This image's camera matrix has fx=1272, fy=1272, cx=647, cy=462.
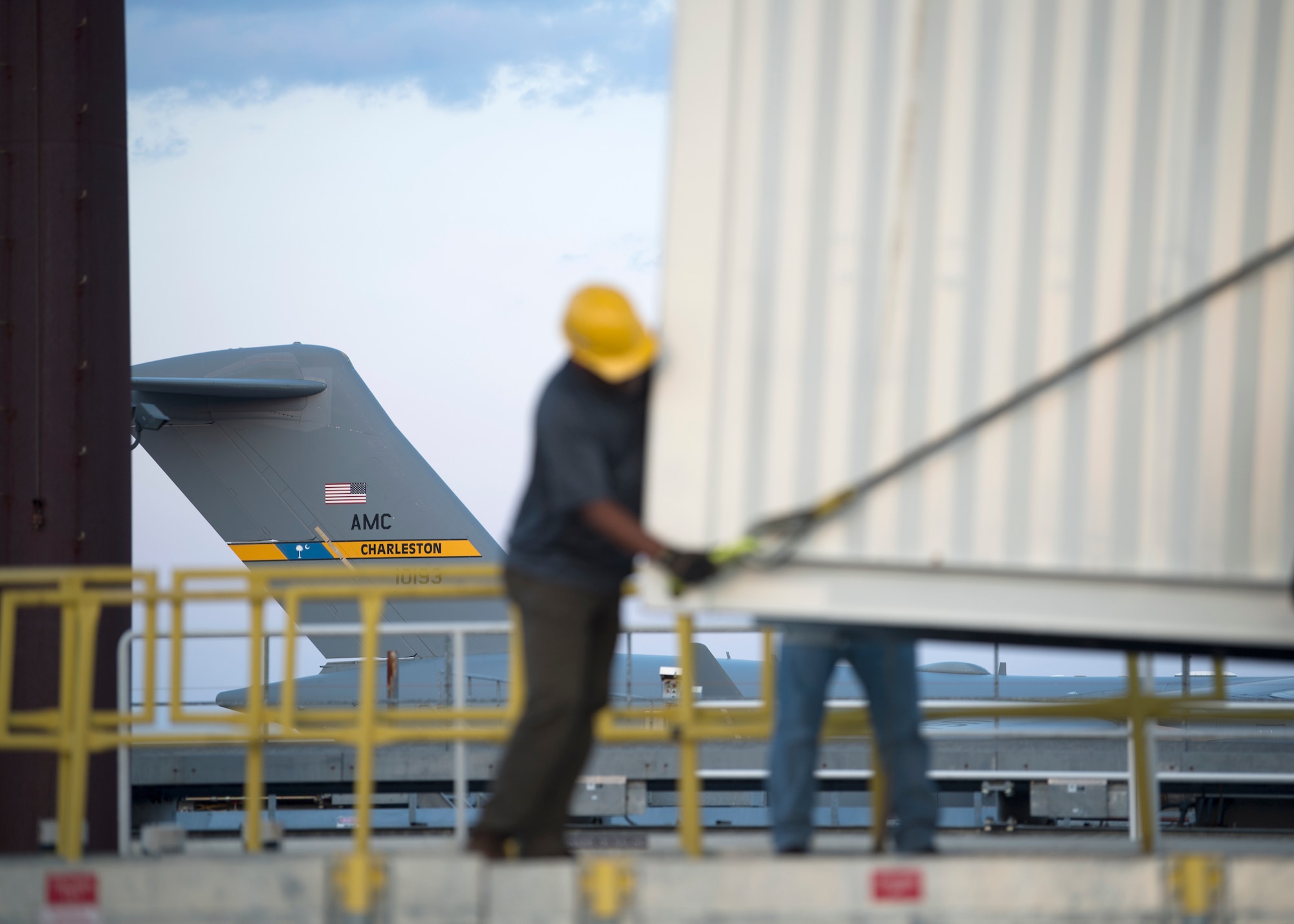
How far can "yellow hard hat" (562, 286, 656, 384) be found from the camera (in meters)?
3.61

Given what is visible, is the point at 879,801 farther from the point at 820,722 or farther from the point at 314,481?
the point at 314,481

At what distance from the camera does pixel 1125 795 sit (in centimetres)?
984

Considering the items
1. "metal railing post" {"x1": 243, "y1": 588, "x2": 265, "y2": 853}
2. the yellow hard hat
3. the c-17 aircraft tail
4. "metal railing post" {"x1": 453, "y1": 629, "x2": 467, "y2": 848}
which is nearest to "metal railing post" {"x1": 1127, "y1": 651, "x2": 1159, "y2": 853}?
the yellow hard hat

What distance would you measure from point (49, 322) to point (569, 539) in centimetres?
565

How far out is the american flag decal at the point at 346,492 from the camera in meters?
13.2

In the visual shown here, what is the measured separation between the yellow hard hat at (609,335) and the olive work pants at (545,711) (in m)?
0.68

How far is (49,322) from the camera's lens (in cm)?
807

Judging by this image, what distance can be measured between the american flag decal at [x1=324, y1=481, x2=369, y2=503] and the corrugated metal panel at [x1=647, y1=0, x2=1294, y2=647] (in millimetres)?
10279

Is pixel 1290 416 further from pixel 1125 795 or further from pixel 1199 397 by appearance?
pixel 1125 795

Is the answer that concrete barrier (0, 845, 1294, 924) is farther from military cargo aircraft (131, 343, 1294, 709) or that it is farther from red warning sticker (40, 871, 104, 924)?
military cargo aircraft (131, 343, 1294, 709)

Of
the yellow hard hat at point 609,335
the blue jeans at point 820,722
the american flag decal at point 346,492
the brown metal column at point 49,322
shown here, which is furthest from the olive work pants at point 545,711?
the american flag decal at point 346,492

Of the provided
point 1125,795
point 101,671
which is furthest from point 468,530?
point 1125,795

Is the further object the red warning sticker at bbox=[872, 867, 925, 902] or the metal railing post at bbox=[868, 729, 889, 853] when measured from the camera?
the metal railing post at bbox=[868, 729, 889, 853]

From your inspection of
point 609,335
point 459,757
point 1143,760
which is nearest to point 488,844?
point 609,335
